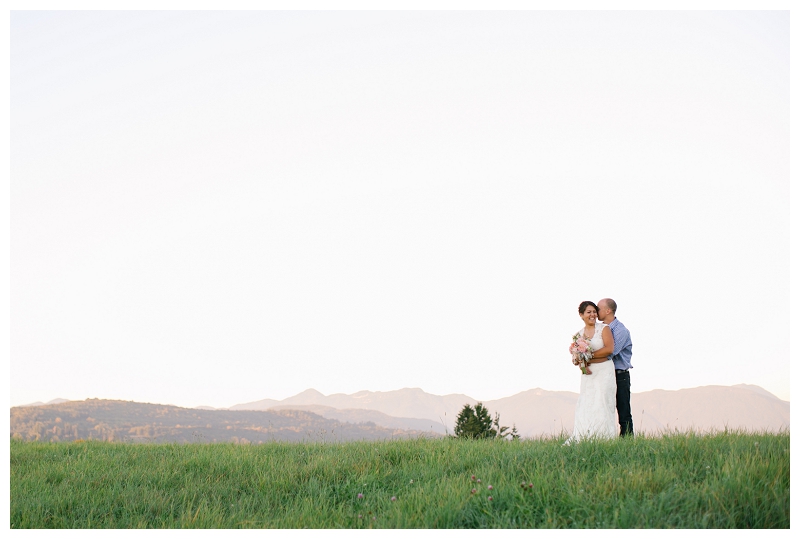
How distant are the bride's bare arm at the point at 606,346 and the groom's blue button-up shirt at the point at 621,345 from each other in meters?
0.13

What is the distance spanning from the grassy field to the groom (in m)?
2.24

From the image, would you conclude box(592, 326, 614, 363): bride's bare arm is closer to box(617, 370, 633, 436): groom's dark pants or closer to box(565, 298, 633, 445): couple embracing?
box(565, 298, 633, 445): couple embracing

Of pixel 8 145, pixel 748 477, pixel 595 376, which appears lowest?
pixel 748 477

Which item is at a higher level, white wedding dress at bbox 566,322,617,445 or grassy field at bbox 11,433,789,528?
white wedding dress at bbox 566,322,617,445

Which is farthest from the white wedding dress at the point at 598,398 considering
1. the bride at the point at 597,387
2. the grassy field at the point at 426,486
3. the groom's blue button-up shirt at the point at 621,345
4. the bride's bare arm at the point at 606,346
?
the grassy field at the point at 426,486

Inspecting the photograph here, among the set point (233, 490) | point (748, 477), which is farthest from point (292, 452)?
point (748, 477)

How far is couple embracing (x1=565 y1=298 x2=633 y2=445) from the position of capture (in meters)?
10.5

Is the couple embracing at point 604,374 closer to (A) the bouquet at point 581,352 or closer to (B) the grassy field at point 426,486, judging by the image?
(A) the bouquet at point 581,352

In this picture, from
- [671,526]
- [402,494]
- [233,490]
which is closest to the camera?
[671,526]

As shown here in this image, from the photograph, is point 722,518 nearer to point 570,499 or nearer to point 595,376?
point 570,499

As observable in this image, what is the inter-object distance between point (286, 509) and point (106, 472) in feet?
12.2

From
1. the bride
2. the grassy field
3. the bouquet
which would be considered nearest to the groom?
the bride

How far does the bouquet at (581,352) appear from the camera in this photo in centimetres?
1048

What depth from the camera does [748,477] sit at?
5551mm
